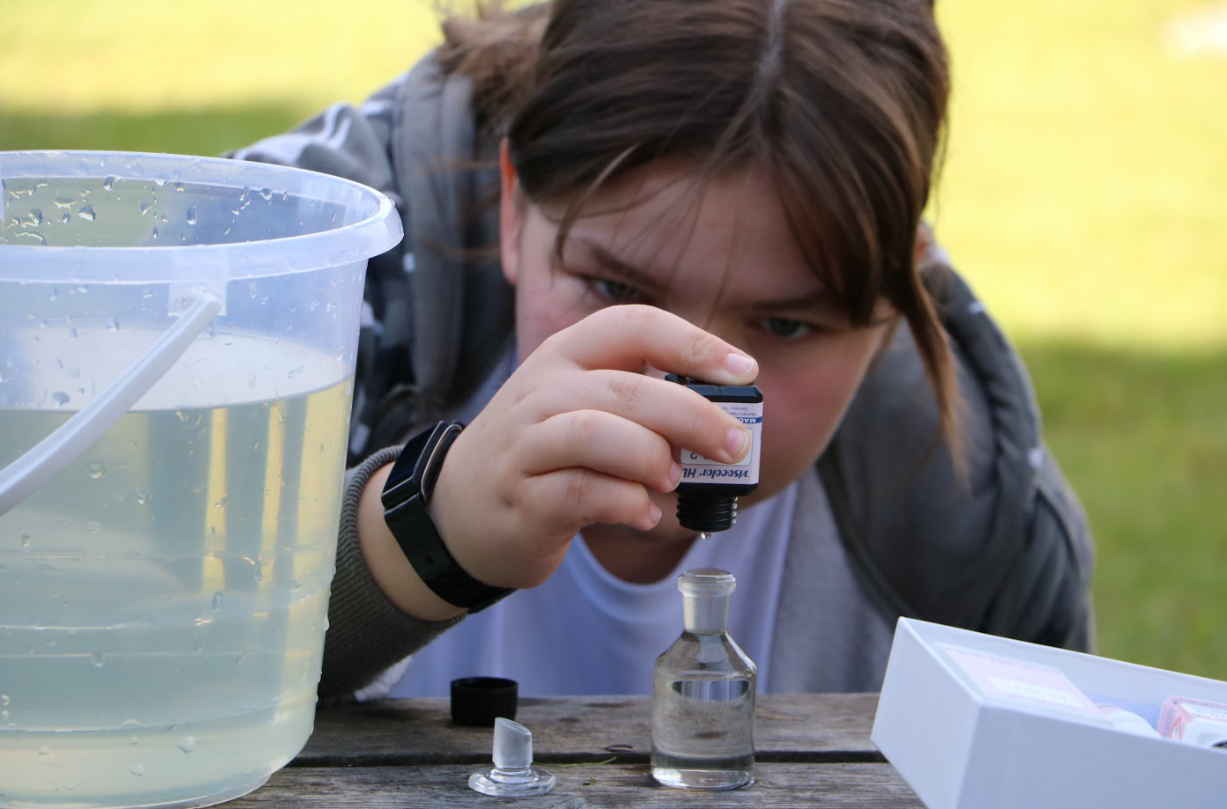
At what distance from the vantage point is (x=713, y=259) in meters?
1.27

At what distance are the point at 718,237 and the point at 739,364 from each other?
0.43m

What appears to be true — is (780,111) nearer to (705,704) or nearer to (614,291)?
(614,291)

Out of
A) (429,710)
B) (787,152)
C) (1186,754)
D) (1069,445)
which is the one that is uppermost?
(787,152)

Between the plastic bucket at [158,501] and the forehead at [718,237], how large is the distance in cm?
50

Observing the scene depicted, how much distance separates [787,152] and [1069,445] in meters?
2.76

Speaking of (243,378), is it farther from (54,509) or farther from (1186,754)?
(1186,754)

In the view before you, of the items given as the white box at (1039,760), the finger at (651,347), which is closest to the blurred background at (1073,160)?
the finger at (651,347)

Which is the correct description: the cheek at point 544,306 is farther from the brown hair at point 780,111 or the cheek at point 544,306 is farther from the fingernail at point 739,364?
the fingernail at point 739,364

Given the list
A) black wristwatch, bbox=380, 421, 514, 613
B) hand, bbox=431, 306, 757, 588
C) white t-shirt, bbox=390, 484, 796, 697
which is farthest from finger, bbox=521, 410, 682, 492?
white t-shirt, bbox=390, 484, 796, 697

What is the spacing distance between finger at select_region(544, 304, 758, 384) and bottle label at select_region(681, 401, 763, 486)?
0.02 meters

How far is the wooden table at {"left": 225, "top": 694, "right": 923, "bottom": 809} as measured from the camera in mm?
839

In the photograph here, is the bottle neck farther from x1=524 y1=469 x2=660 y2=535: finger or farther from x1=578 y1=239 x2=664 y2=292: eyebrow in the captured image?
x1=578 y1=239 x2=664 y2=292: eyebrow

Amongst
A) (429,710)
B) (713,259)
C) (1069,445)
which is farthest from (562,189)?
(1069,445)

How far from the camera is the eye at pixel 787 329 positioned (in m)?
1.34
